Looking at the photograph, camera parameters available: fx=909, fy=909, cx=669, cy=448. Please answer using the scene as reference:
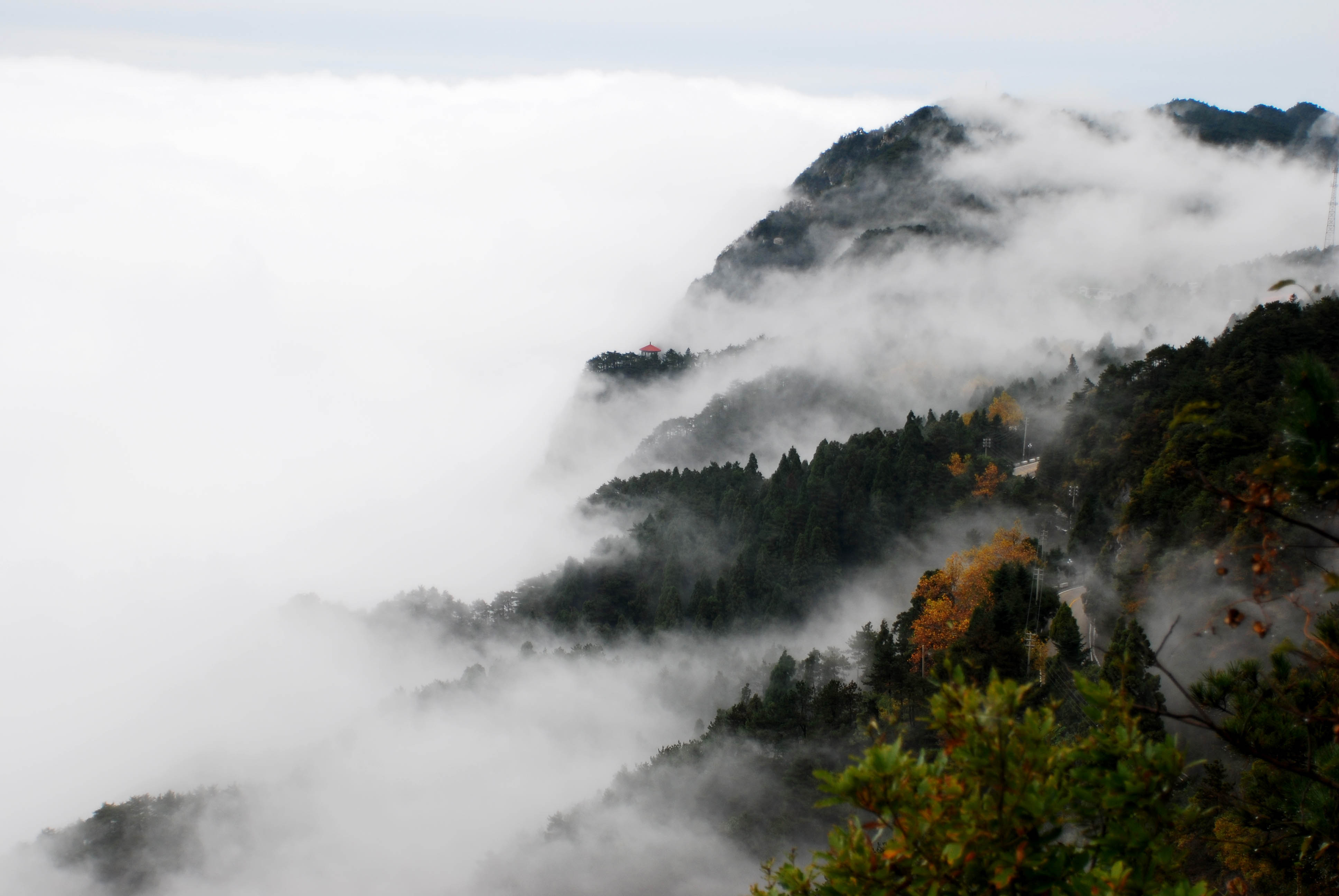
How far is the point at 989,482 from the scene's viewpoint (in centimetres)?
5366

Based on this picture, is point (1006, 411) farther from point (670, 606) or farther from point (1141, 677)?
point (1141, 677)

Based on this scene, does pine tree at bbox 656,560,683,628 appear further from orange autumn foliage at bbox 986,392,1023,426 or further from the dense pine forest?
orange autumn foliage at bbox 986,392,1023,426

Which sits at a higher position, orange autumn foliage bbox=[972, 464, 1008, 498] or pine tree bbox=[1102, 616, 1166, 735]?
pine tree bbox=[1102, 616, 1166, 735]

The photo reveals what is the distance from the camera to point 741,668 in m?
55.3

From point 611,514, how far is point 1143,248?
484ft

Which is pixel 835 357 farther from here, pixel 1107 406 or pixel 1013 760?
pixel 1013 760

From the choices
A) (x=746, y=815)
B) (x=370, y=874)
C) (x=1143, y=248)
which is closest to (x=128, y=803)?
(x=370, y=874)

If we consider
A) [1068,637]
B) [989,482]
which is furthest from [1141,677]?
[989,482]

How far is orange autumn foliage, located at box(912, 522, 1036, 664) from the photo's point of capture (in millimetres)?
37375

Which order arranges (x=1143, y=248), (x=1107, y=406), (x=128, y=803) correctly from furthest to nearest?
1. (x=1143, y=248)
2. (x=128, y=803)
3. (x=1107, y=406)

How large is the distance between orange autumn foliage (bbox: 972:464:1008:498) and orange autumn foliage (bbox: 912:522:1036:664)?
9395 millimetres

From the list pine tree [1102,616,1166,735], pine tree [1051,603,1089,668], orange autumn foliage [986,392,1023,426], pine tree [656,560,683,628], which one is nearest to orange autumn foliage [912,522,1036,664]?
pine tree [1051,603,1089,668]

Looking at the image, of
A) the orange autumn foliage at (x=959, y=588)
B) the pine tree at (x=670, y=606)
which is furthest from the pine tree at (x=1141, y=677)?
the pine tree at (x=670, y=606)

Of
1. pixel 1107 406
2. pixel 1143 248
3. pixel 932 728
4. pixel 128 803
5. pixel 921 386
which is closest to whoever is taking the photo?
pixel 932 728
